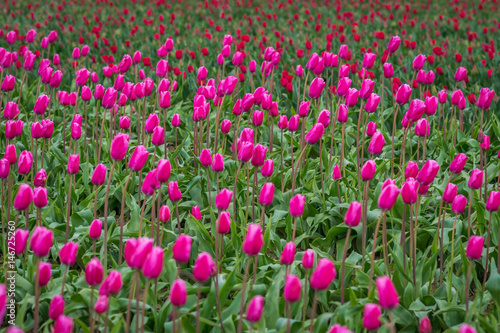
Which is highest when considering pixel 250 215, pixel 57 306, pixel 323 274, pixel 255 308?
pixel 323 274

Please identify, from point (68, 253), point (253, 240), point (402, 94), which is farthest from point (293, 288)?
point (402, 94)

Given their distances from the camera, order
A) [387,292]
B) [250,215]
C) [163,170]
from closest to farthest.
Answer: [387,292]
[163,170]
[250,215]

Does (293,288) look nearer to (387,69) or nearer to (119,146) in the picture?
(119,146)

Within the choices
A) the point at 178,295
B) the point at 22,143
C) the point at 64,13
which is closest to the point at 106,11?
the point at 64,13

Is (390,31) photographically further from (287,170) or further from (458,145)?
(287,170)

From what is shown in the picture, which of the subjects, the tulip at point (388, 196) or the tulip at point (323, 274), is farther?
the tulip at point (388, 196)

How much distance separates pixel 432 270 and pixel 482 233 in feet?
2.03

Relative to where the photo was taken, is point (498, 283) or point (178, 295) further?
point (498, 283)

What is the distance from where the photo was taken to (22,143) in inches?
165

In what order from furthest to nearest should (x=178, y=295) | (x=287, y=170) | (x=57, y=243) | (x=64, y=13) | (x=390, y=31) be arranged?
(x=64, y=13)
(x=390, y=31)
(x=287, y=170)
(x=57, y=243)
(x=178, y=295)

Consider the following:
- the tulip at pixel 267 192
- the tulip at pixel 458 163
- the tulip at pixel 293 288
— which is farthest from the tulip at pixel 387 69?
the tulip at pixel 293 288

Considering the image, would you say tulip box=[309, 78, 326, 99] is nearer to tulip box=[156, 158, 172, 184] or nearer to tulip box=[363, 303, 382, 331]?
tulip box=[156, 158, 172, 184]

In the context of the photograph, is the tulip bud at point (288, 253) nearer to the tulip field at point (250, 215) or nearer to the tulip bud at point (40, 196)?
the tulip field at point (250, 215)

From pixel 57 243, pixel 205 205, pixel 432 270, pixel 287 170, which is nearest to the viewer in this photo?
pixel 432 270
